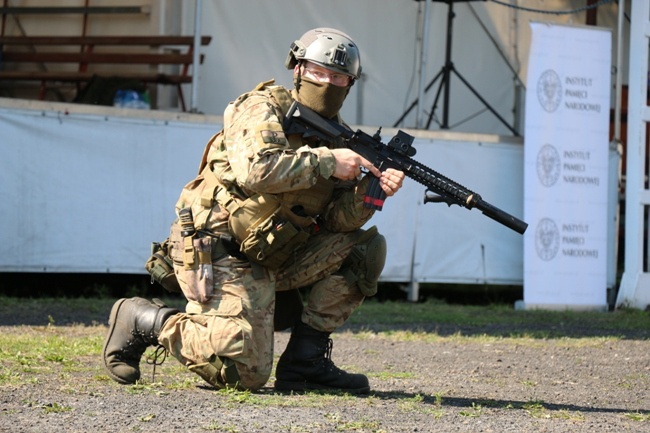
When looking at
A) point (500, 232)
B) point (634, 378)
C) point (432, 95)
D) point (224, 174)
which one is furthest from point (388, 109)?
point (224, 174)

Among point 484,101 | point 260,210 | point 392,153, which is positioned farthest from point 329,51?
point 484,101

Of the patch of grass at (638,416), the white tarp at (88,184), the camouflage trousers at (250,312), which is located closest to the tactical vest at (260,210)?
the camouflage trousers at (250,312)

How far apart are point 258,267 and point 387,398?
851 mm

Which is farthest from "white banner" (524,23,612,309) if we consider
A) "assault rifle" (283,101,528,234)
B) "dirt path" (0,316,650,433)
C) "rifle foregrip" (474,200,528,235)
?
"assault rifle" (283,101,528,234)

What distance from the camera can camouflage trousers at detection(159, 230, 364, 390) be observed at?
5293mm

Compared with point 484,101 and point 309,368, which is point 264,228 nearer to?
point 309,368

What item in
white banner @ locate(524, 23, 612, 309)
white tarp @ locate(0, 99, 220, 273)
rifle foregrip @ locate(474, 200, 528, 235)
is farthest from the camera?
white banner @ locate(524, 23, 612, 309)

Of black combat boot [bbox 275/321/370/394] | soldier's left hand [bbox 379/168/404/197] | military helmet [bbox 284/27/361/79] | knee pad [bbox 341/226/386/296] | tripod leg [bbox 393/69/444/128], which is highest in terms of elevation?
tripod leg [bbox 393/69/444/128]

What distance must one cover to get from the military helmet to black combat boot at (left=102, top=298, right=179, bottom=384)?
52.7 inches

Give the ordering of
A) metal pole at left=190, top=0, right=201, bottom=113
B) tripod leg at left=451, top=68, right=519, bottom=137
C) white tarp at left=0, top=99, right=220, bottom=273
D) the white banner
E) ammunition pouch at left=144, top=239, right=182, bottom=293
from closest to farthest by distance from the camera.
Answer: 1. ammunition pouch at left=144, top=239, right=182, bottom=293
2. white tarp at left=0, top=99, right=220, bottom=273
3. metal pole at left=190, top=0, right=201, bottom=113
4. the white banner
5. tripod leg at left=451, top=68, right=519, bottom=137

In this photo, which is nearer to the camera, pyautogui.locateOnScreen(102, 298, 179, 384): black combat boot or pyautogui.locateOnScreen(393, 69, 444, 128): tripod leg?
pyautogui.locateOnScreen(102, 298, 179, 384): black combat boot

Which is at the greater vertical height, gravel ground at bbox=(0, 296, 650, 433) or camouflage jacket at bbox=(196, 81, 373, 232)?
camouflage jacket at bbox=(196, 81, 373, 232)

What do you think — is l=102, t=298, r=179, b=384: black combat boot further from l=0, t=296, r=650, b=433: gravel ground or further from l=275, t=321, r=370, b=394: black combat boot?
l=275, t=321, r=370, b=394: black combat boot

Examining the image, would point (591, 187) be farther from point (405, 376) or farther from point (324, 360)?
point (324, 360)
